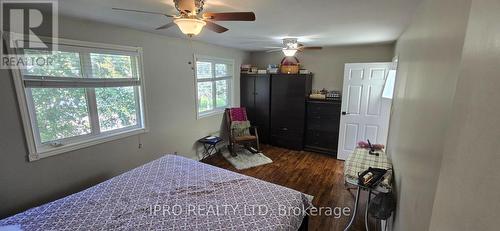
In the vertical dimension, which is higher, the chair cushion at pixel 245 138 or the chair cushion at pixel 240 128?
the chair cushion at pixel 240 128

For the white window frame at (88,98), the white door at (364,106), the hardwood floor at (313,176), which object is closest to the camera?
the white window frame at (88,98)

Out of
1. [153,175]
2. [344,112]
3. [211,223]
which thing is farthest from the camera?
[344,112]

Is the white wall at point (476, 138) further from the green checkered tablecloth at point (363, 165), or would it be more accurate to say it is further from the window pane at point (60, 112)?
the window pane at point (60, 112)

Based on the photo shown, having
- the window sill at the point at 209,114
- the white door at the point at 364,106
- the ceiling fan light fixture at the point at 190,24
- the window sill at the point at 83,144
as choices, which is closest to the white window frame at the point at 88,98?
the window sill at the point at 83,144

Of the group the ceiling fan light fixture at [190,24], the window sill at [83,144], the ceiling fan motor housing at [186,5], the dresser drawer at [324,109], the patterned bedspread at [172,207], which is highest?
the ceiling fan motor housing at [186,5]

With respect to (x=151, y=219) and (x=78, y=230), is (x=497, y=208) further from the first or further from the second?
(x=78, y=230)

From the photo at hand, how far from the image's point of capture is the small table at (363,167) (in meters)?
1.77

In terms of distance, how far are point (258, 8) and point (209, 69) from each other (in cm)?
249

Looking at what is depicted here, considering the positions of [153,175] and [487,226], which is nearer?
[487,226]

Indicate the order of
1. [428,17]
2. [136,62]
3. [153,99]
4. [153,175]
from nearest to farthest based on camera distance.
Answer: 1. [428,17]
2. [153,175]
3. [136,62]
4. [153,99]

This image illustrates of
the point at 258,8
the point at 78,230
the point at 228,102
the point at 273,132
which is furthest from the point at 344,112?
the point at 78,230

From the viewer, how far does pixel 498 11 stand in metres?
0.51

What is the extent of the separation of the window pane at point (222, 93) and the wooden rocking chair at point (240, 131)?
26 centimetres

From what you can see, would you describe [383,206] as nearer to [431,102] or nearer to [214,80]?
[431,102]
